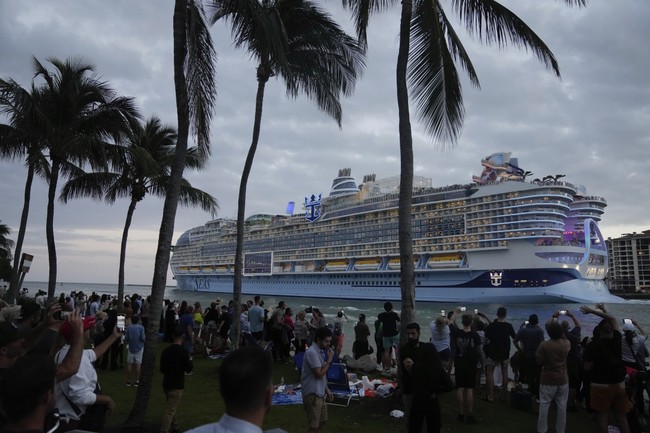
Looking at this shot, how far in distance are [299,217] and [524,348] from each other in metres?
65.5

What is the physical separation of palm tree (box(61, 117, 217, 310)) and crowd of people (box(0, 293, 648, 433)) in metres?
7.77

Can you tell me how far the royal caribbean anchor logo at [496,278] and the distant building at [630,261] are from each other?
75.7 meters

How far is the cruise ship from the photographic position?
4594 centimetres

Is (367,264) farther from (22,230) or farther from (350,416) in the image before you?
(350,416)

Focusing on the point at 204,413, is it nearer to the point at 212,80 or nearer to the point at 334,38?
the point at 212,80

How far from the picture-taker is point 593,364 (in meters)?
5.23

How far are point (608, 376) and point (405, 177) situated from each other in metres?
3.85

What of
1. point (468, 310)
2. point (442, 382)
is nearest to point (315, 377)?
point (442, 382)

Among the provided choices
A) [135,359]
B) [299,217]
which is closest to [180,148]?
[135,359]

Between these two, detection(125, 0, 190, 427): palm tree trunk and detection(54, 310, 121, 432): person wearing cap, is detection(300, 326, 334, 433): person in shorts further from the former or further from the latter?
detection(125, 0, 190, 427): palm tree trunk

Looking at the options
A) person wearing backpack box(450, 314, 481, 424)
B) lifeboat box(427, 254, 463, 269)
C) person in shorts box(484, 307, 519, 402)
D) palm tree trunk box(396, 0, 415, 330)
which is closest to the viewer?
person wearing backpack box(450, 314, 481, 424)

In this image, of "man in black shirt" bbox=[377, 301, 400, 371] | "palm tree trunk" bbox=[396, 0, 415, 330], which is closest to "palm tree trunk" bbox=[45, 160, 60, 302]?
"man in black shirt" bbox=[377, 301, 400, 371]

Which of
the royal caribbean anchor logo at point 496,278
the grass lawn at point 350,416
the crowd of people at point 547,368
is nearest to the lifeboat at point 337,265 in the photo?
the royal caribbean anchor logo at point 496,278

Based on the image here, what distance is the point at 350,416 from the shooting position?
6.65 m
